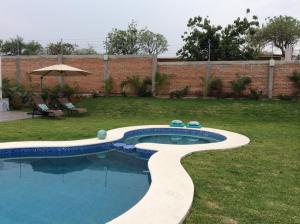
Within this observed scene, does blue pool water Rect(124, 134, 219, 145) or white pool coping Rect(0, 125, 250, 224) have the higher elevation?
white pool coping Rect(0, 125, 250, 224)

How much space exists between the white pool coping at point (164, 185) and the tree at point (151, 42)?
1736 inches

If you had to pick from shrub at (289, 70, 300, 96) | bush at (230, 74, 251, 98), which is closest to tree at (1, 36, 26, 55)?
bush at (230, 74, 251, 98)

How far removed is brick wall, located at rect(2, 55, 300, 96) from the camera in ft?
63.2

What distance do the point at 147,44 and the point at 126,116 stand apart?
39.1 meters

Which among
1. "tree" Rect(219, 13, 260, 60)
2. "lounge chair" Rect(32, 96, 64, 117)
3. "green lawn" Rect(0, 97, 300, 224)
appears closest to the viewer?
"green lawn" Rect(0, 97, 300, 224)

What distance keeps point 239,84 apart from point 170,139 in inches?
347

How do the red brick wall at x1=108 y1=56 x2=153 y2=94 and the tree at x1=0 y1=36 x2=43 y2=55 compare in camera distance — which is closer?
the red brick wall at x1=108 y1=56 x2=153 y2=94

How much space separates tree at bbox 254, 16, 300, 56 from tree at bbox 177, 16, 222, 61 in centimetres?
1119

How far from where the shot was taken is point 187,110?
17.2 meters

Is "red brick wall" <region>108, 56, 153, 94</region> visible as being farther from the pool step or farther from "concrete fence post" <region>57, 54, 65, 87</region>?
the pool step

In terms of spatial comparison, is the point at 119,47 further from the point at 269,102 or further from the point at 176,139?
the point at 176,139

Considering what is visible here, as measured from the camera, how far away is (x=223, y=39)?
107ft

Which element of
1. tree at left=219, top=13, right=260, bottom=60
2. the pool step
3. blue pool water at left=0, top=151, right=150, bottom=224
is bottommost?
blue pool water at left=0, top=151, right=150, bottom=224

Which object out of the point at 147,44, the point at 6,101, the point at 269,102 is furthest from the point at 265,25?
the point at 6,101
